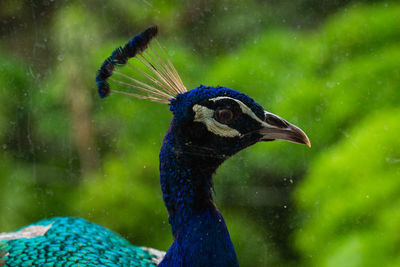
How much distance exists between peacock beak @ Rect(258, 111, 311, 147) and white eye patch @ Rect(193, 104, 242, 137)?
0.21ft

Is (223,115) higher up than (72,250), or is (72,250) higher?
(223,115)

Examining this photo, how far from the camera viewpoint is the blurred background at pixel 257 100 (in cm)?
144

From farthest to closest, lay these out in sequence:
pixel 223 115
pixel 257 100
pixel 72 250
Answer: pixel 257 100, pixel 72 250, pixel 223 115

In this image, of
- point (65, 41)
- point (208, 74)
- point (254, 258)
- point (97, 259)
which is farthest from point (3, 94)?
point (254, 258)

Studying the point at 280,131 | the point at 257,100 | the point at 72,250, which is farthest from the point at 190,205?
the point at 257,100

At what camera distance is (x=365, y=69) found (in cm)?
160

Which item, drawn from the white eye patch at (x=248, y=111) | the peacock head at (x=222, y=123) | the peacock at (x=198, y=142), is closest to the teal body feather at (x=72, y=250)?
the peacock at (x=198, y=142)

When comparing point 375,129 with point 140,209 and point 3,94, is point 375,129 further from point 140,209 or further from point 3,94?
point 3,94

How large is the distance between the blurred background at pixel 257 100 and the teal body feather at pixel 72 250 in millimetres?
390

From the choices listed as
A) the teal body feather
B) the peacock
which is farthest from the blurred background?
the peacock

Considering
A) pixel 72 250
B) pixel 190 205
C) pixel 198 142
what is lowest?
pixel 72 250

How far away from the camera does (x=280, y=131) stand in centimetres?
93

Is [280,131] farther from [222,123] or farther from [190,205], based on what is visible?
[190,205]

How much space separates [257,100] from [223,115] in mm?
652
